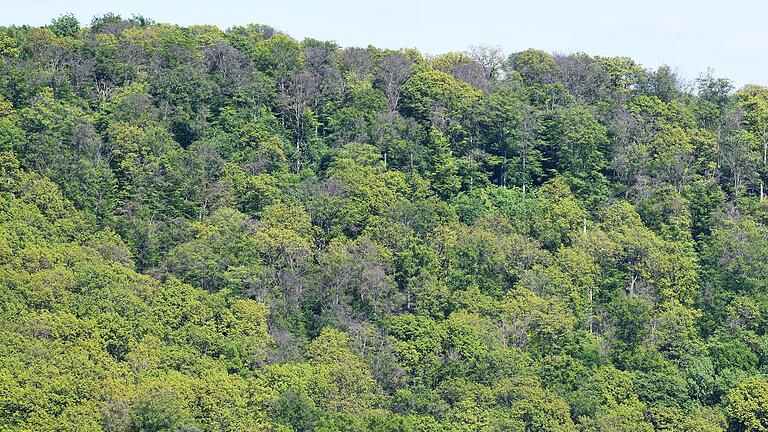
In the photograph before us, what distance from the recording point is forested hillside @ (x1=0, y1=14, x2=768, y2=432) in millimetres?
63500

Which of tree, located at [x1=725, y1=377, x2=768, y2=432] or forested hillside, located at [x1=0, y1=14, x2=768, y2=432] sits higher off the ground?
forested hillside, located at [x1=0, y1=14, x2=768, y2=432]

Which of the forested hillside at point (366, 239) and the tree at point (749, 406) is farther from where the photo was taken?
the tree at point (749, 406)

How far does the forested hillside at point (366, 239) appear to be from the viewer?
6350 centimetres

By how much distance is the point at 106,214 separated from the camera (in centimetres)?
7231

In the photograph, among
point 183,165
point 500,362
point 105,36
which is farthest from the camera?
point 105,36

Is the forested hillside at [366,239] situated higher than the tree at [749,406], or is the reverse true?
the forested hillside at [366,239]

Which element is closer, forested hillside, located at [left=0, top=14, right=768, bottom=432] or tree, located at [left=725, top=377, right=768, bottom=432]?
forested hillside, located at [left=0, top=14, right=768, bottom=432]

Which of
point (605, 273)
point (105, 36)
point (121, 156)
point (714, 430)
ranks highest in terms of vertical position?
point (105, 36)

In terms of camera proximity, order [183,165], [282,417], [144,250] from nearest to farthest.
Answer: [282,417]
[144,250]
[183,165]

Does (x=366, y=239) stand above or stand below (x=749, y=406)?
above

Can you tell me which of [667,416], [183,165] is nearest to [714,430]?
[667,416]

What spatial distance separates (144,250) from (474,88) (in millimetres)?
25591

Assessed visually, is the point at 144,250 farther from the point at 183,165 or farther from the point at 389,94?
the point at 389,94

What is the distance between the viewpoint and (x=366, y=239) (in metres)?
73.0
